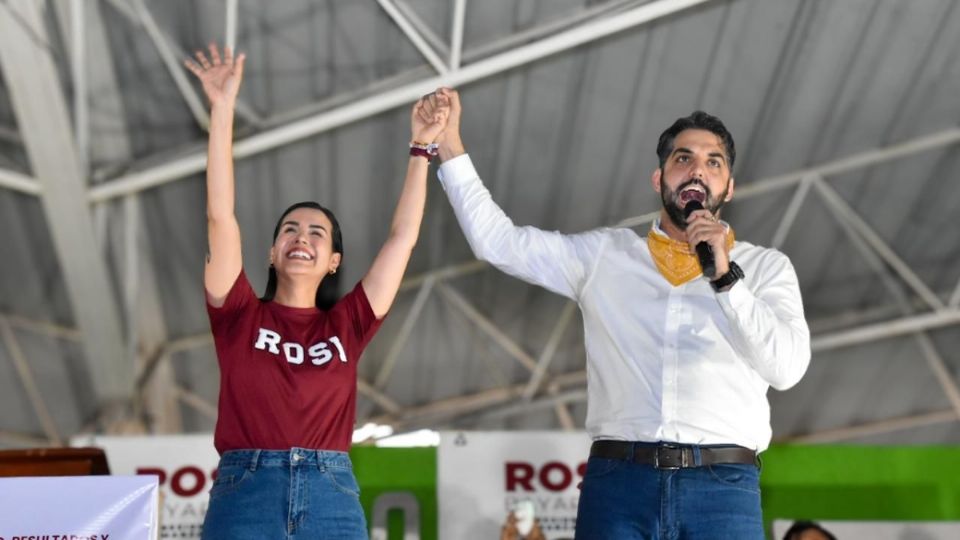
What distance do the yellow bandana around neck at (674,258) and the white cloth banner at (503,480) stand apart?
207 centimetres

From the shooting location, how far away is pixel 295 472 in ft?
8.33

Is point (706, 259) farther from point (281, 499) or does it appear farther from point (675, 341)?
point (281, 499)

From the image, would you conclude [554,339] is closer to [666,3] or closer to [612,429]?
[666,3]

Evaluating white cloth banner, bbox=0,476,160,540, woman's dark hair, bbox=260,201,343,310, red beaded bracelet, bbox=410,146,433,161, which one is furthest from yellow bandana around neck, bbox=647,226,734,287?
white cloth banner, bbox=0,476,160,540

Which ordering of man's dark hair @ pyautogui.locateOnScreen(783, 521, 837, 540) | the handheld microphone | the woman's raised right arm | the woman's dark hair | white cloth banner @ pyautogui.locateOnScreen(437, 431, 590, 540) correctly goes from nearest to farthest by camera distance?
the handheld microphone → the woman's raised right arm → the woman's dark hair → man's dark hair @ pyautogui.locateOnScreen(783, 521, 837, 540) → white cloth banner @ pyautogui.locateOnScreen(437, 431, 590, 540)

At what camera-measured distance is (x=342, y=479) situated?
261 centimetres

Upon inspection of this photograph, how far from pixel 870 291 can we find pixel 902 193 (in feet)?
4.99

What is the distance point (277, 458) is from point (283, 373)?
0.65ft

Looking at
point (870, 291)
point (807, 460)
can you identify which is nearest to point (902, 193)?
point (870, 291)

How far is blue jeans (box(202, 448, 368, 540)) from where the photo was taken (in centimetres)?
Answer: 249

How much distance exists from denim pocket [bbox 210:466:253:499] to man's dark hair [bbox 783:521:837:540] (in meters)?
2.67

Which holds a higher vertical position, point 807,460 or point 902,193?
point 902,193

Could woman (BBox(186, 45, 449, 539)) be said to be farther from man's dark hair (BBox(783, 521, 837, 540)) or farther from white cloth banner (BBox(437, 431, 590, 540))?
man's dark hair (BBox(783, 521, 837, 540))

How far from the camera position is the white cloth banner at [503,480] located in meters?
4.65
